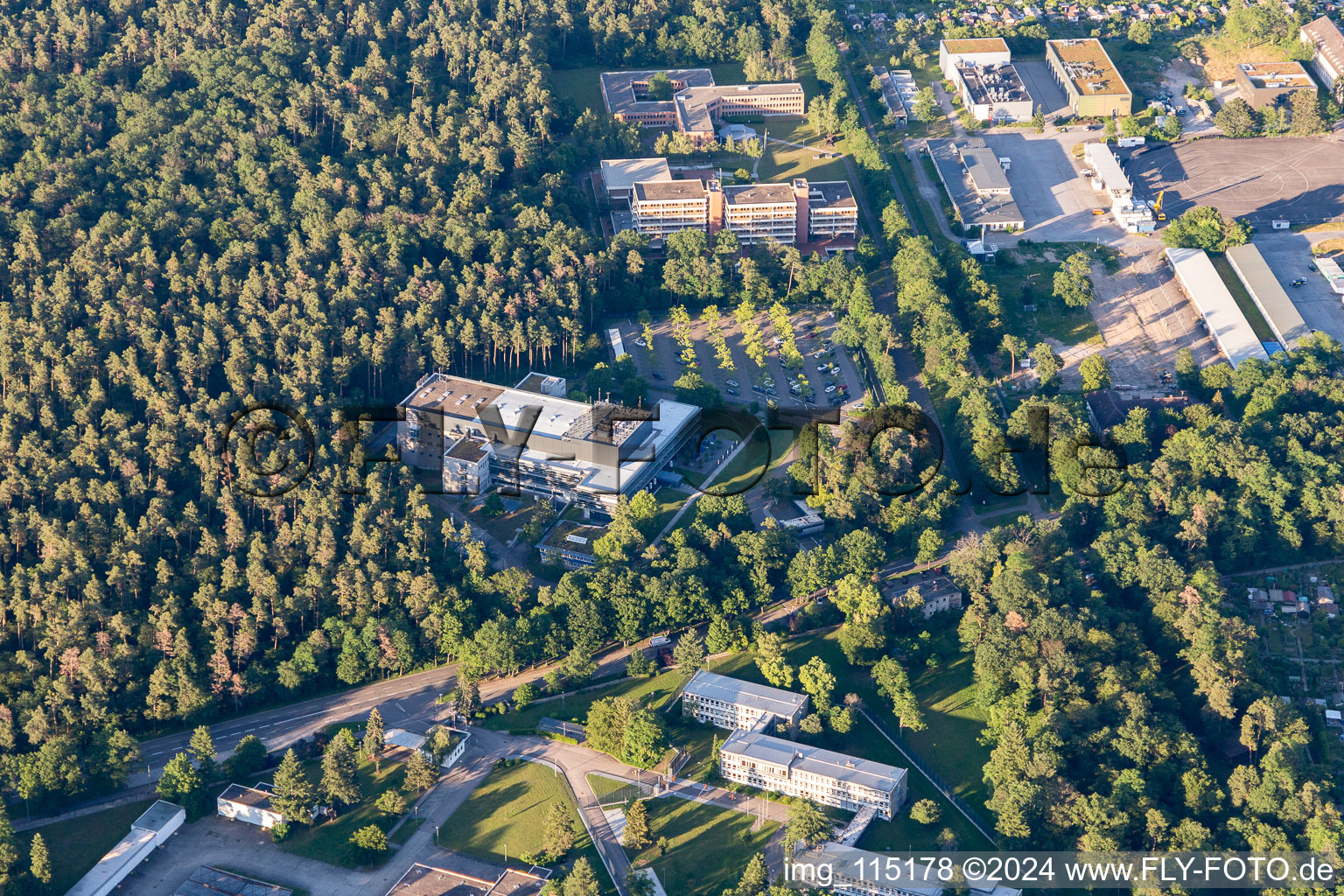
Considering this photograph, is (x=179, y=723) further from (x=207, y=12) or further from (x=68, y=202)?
(x=207, y=12)

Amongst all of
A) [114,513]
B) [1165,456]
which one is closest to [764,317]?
[1165,456]

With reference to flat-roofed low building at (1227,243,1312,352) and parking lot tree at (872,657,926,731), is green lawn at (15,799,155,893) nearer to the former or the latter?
parking lot tree at (872,657,926,731)

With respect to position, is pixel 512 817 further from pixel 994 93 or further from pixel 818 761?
pixel 994 93

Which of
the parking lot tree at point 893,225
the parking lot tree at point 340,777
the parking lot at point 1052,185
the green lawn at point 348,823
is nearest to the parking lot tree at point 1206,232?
the parking lot at point 1052,185

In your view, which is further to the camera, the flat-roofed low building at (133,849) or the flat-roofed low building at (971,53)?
the flat-roofed low building at (971,53)

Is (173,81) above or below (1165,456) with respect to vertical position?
above

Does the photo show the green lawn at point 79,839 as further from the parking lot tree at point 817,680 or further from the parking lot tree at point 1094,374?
the parking lot tree at point 1094,374
